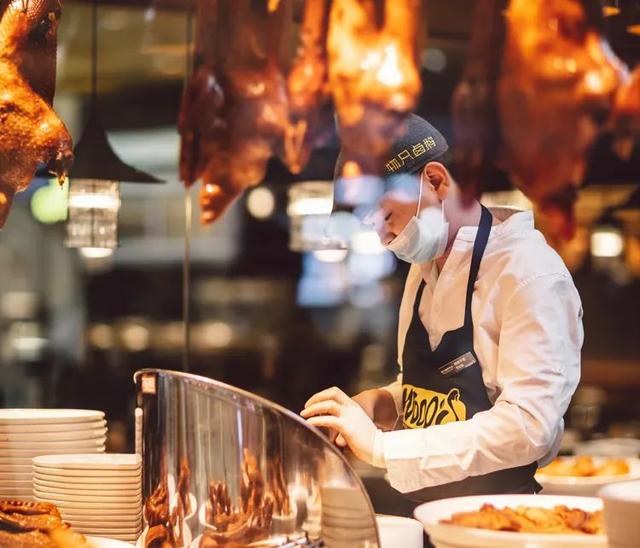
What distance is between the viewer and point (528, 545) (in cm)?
109

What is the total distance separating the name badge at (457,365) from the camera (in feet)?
6.23

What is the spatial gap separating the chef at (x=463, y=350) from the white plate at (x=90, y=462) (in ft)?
0.99

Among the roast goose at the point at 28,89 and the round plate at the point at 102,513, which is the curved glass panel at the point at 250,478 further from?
the roast goose at the point at 28,89

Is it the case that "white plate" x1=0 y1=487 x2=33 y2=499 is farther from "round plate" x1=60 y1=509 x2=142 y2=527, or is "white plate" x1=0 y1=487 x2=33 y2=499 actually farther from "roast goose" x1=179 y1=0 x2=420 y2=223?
"roast goose" x1=179 y1=0 x2=420 y2=223

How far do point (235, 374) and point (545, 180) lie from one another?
59.6 inches

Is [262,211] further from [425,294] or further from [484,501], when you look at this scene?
[484,501]

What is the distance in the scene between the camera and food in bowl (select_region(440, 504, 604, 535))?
1.16 meters

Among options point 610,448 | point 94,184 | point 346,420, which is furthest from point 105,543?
point 610,448

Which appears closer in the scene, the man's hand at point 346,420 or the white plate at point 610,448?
the man's hand at point 346,420

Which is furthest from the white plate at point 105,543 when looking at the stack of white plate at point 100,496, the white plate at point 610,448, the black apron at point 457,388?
the white plate at point 610,448

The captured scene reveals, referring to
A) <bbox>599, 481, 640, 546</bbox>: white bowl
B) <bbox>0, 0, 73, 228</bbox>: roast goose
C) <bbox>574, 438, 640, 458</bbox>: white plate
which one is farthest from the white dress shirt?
<bbox>574, 438, 640, 458</bbox>: white plate

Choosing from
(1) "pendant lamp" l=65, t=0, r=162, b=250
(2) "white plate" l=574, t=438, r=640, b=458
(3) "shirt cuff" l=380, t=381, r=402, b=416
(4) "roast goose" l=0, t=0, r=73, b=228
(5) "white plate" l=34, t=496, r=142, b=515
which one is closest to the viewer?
(5) "white plate" l=34, t=496, r=142, b=515

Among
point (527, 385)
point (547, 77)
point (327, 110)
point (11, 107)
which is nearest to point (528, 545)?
point (527, 385)

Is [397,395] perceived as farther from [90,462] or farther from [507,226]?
[90,462]
